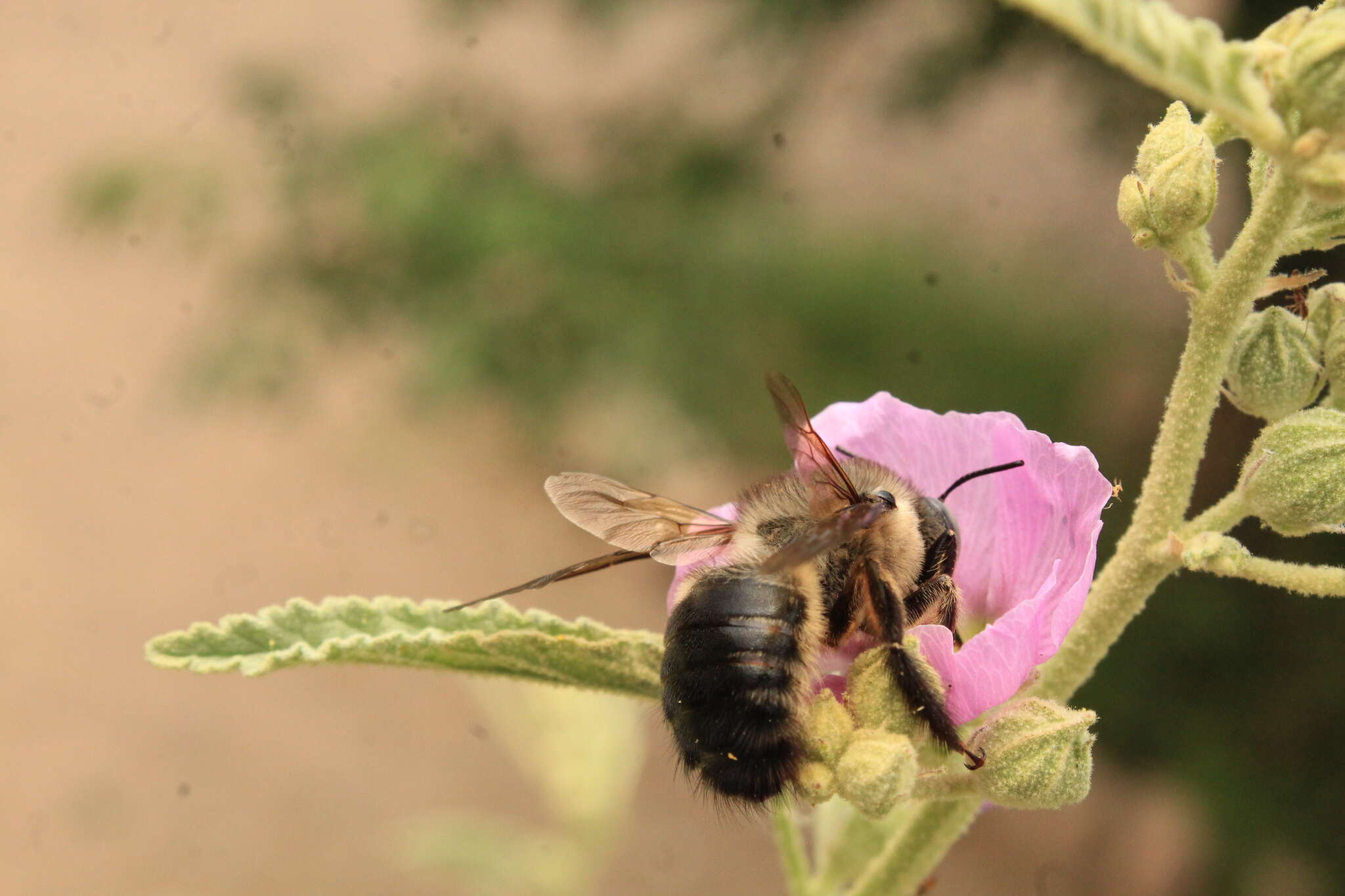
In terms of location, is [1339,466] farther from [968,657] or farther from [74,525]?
[74,525]

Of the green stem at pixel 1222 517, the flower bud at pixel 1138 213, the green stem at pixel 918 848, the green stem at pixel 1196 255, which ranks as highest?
the flower bud at pixel 1138 213

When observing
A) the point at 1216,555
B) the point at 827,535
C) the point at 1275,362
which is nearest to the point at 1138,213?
the point at 1275,362

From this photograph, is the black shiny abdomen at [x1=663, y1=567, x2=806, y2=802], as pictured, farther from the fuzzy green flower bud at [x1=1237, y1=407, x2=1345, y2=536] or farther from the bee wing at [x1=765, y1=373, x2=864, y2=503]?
the fuzzy green flower bud at [x1=1237, y1=407, x2=1345, y2=536]

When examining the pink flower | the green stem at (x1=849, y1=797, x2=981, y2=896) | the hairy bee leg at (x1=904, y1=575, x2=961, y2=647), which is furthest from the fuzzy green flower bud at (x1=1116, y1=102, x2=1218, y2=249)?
the green stem at (x1=849, y1=797, x2=981, y2=896)

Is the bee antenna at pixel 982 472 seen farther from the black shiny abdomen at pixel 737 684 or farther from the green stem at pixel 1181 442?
the black shiny abdomen at pixel 737 684

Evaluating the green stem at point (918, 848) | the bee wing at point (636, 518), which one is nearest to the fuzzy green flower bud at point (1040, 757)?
the green stem at point (918, 848)

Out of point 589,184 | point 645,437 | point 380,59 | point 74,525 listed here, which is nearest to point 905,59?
point 589,184

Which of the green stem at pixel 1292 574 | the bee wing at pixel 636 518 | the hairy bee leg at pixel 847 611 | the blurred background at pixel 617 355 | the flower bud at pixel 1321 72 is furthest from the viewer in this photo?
the blurred background at pixel 617 355

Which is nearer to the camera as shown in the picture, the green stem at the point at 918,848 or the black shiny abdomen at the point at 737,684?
the black shiny abdomen at the point at 737,684
